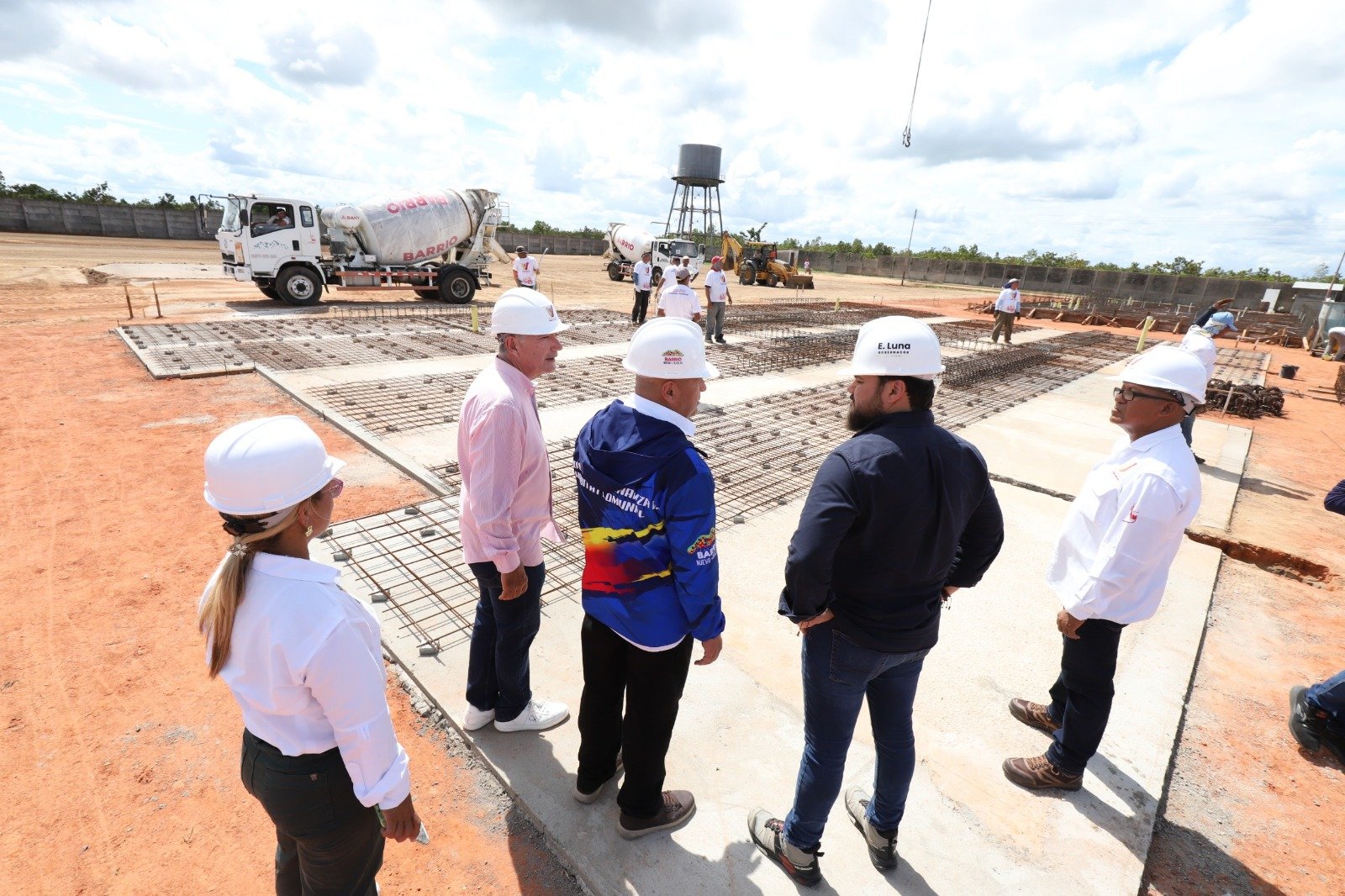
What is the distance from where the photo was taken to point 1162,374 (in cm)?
247

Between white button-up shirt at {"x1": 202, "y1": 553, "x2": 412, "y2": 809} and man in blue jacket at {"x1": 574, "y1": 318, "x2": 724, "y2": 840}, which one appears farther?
man in blue jacket at {"x1": 574, "y1": 318, "x2": 724, "y2": 840}

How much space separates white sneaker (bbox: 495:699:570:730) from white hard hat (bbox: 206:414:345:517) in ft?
6.07

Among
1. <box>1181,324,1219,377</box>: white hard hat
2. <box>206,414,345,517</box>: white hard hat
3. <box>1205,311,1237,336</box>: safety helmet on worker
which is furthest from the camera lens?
<box>1205,311,1237,336</box>: safety helmet on worker

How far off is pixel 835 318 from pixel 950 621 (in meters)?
17.3

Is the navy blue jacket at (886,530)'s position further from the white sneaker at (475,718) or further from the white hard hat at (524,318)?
the white sneaker at (475,718)

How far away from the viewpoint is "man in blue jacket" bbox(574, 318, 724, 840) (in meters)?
1.96

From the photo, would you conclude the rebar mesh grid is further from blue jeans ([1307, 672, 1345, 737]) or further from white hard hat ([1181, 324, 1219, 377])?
blue jeans ([1307, 672, 1345, 737])

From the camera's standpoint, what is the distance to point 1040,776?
2.75m

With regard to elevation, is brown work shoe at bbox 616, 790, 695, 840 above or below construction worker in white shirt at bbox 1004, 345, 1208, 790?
below

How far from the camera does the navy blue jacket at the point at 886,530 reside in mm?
1805

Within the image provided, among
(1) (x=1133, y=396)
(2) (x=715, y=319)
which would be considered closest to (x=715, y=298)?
(2) (x=715, y=319)

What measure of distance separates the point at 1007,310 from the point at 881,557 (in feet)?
55.8

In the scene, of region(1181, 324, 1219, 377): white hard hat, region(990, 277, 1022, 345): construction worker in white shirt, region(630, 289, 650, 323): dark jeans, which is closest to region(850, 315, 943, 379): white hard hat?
region(1181, 324, 1219, 377): white hard hat

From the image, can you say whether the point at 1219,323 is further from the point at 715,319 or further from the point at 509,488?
the point at 509,488
